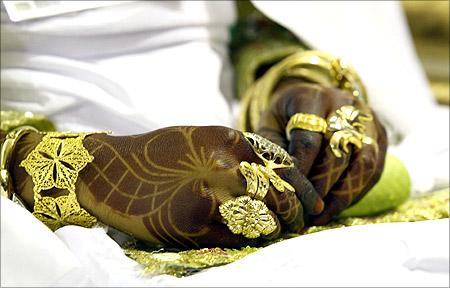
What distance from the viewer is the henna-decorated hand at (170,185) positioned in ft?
2.20

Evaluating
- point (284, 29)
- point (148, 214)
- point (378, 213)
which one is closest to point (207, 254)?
point (148, 214)

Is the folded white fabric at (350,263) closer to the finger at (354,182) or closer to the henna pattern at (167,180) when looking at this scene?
the henna pattern at (167,180)

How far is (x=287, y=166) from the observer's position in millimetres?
728

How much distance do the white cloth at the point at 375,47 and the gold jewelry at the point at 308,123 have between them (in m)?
0.26

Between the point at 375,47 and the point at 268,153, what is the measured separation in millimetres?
419

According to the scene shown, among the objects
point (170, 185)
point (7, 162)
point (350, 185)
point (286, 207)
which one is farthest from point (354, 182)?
point (7, 162)

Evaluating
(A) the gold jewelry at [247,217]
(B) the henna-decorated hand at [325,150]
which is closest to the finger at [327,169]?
(B) the henna-decorated hand at [325,150]

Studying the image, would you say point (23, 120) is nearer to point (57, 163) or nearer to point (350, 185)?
point (57, 163)

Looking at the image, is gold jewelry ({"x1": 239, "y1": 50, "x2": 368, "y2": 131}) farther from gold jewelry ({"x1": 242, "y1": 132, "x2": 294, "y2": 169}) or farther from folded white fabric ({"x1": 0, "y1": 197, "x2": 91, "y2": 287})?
folded white fabric ({"x1": 0, "y1": 197, "x2": 91, "y2": 287})

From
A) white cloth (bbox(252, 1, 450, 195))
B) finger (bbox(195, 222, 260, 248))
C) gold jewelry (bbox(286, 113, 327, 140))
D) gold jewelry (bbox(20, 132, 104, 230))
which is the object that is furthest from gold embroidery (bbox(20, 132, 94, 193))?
white cloth (bbox(252, 1, 450, 195))

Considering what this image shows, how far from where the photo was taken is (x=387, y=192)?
887 millimetres

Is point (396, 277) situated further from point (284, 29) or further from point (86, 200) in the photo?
point (284, 29)

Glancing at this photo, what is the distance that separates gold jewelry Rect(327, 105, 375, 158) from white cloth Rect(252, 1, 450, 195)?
211 mm

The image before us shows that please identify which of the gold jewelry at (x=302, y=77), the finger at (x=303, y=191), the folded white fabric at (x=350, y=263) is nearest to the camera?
the folded white fabric at (x=350, y=263)
